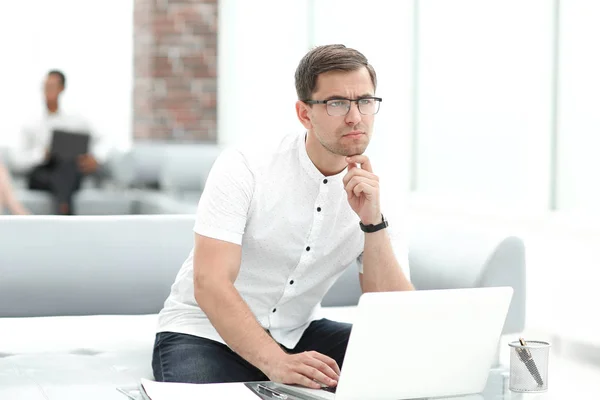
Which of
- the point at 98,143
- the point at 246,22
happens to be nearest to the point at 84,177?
the point at 98,143

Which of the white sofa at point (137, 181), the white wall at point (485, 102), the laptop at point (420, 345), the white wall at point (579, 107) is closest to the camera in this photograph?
the laptop at point (420, 345)

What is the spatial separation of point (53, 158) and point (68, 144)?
0.52 feet

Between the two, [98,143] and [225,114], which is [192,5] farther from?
[98,143]

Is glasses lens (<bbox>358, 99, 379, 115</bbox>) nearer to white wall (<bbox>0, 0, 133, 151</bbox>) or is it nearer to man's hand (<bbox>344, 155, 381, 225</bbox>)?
man's hand (<bbox>344, 155, 381, 225</bbox>)

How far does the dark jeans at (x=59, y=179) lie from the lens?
653 centimetres

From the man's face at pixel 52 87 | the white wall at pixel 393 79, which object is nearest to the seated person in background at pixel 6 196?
the man's face at pixel 52 87

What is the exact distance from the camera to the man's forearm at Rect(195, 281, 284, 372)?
185cm

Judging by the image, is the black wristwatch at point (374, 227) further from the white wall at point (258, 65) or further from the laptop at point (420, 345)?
the white wall at point (258, 65)

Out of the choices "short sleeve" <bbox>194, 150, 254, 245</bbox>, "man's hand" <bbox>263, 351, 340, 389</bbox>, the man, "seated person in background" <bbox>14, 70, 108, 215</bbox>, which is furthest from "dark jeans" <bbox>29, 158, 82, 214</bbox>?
"man's hand" <bbox>263, 351, 340, 389</bbox>

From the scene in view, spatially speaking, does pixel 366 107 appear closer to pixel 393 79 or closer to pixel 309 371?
pixel 309 371

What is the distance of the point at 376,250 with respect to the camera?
6.68 feet

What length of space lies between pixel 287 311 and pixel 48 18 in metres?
6.50

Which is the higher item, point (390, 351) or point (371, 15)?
point (371, 15)

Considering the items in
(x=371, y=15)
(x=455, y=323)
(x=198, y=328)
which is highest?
(x=371, y=15)
